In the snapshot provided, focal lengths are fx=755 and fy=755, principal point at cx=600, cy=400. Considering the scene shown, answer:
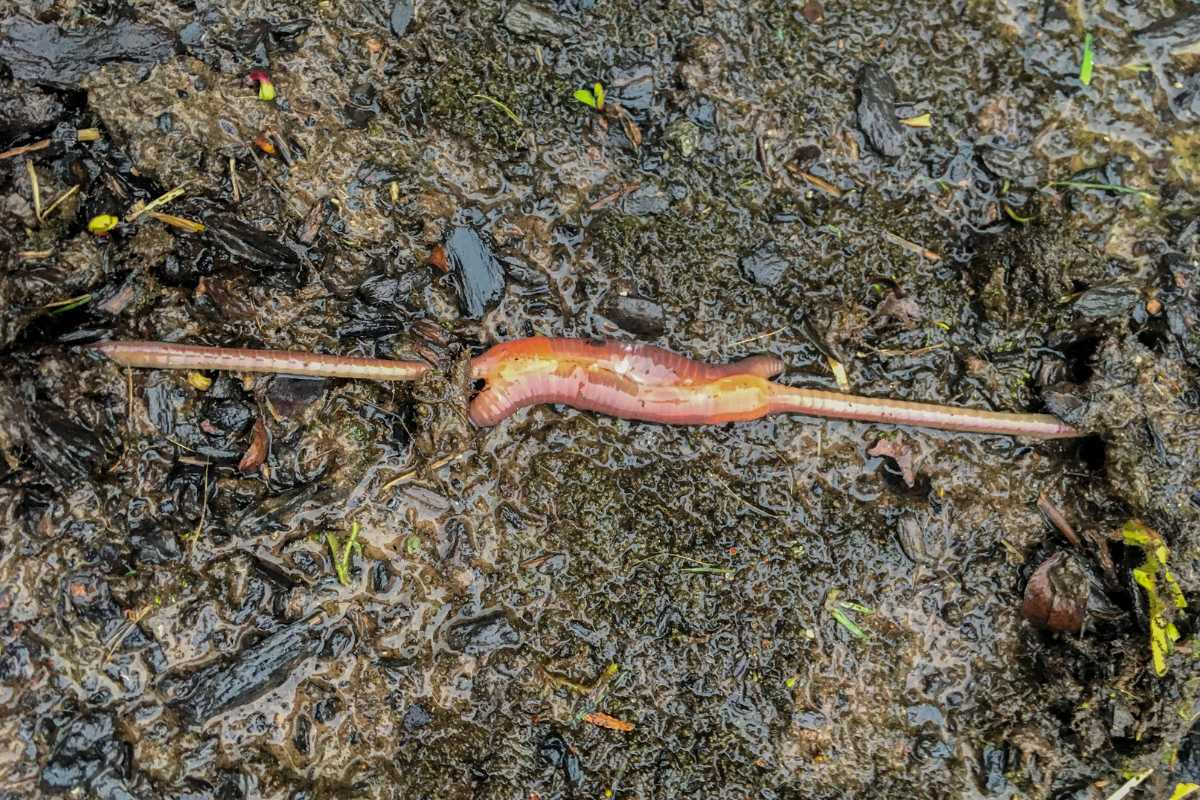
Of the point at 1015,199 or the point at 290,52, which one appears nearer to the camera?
the point at 290,52

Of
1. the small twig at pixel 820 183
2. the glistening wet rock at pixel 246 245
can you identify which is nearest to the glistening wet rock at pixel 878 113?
the small twig at pixel 820 183

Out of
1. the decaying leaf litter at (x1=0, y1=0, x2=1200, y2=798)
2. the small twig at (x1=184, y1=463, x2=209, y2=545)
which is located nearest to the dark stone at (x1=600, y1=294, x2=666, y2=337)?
the decaying leaf litter at (x1=0, y1=0, x2=1200, y2=798)

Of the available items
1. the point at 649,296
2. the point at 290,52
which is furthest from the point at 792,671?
the point at 290,52

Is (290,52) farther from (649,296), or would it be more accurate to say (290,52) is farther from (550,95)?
(649,296)

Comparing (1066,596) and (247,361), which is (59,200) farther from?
(1066,596)

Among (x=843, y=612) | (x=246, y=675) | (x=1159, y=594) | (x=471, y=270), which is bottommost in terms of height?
(x=246, y=675)

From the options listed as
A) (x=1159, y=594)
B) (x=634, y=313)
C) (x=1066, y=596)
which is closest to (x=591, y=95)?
(x=634, y=313)

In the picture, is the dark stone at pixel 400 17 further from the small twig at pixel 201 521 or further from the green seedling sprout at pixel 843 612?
the green seedling sprout at pixel 843 612
